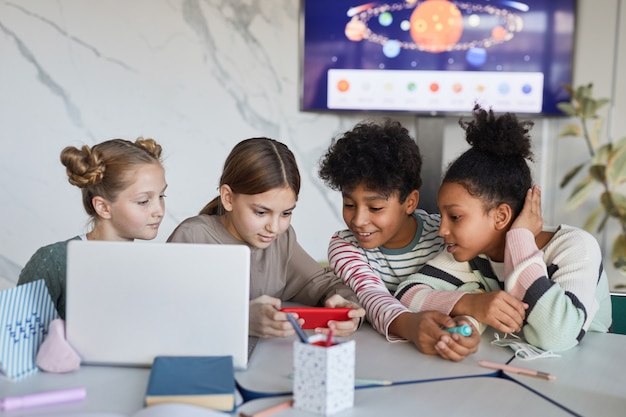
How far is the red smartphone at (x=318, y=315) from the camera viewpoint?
4.39 feet

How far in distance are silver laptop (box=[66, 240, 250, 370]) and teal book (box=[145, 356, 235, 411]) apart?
1.4 inches

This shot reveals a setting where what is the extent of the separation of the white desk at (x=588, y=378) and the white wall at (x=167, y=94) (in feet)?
6.74

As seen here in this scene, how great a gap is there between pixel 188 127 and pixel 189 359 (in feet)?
7.69

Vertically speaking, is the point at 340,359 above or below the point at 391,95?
below

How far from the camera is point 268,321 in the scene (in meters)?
1.34

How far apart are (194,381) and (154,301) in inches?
6.7

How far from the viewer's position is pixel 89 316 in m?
1.16

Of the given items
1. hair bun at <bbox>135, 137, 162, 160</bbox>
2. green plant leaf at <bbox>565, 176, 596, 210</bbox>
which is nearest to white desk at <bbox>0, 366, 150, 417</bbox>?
green plant leaf at <bbox>565, 176, 596, 210</bbox>

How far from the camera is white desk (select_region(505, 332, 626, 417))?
1.07 m

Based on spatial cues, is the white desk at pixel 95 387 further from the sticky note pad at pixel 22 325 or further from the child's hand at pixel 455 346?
the child's hand at pixel 455 346

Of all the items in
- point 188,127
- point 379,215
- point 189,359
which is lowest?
point 189,359

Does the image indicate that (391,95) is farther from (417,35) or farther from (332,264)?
(332,264)

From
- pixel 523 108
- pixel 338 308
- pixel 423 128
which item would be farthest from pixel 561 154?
pixel 338 308

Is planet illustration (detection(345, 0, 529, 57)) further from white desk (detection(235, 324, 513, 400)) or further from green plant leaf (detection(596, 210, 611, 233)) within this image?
green plant leaf (detection(596, 210, 611, 233))
